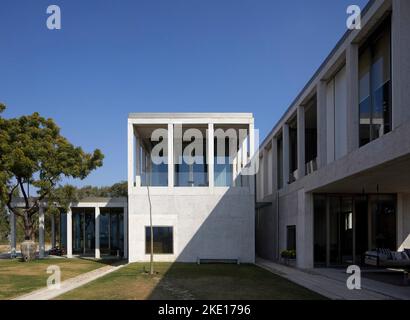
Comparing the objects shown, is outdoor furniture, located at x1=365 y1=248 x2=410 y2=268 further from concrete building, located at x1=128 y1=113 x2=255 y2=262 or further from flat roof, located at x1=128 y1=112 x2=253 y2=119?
flat roof, located at x1=128 y1=112 x2=253 y2=119

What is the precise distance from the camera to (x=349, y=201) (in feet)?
71.1

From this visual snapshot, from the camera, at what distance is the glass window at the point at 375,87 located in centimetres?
1417

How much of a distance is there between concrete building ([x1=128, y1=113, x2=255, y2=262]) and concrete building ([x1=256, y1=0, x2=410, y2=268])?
7.78 ft

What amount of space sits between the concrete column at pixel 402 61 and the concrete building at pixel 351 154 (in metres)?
0.03

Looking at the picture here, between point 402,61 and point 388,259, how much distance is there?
9.05 m

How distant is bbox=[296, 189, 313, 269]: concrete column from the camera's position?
68.7ft

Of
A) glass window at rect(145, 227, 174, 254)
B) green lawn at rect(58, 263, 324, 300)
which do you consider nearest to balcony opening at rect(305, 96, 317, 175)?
green lawn at rect(58, 263, 324, 300)

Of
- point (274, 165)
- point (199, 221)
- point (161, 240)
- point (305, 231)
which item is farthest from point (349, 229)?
point (161, 240)

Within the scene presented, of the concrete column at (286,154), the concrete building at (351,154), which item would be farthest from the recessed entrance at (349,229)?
the concrete column at (286,154)

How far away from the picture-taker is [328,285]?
15148 mm

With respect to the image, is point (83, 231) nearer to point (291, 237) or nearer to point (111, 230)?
point (111, 230)

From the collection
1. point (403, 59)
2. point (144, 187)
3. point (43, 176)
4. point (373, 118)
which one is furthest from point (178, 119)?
point (403, 59)

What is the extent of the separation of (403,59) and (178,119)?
660 inches
